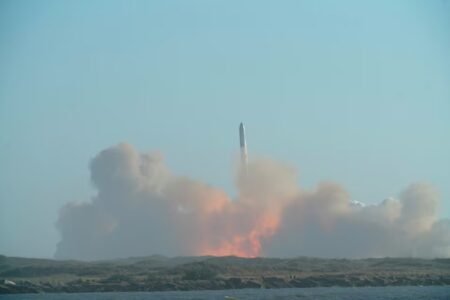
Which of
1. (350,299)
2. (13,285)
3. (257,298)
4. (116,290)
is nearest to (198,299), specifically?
(257,298)

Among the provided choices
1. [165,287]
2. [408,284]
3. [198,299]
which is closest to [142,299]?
[198,299]

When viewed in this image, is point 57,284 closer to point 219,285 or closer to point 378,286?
point 219,285

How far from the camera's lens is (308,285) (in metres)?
195

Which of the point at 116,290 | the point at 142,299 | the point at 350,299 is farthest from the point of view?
the point at 116,290

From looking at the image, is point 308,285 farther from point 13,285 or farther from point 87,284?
point 13,285

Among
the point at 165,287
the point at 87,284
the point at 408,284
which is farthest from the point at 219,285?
the point at 408,284

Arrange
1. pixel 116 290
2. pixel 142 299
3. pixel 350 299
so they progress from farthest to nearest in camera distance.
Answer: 1. pixel 116 290
2. pixel 142 299
3. pixel 350 299

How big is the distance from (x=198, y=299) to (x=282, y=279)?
197 ft

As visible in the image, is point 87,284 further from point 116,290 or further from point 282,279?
point 282,279

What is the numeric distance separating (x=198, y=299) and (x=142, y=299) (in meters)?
11.0

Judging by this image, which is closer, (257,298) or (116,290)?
(257,298)

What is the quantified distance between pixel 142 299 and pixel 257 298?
21.5 metres

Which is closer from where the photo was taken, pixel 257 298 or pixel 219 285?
pixel 257 298

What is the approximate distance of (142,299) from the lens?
472 feet
